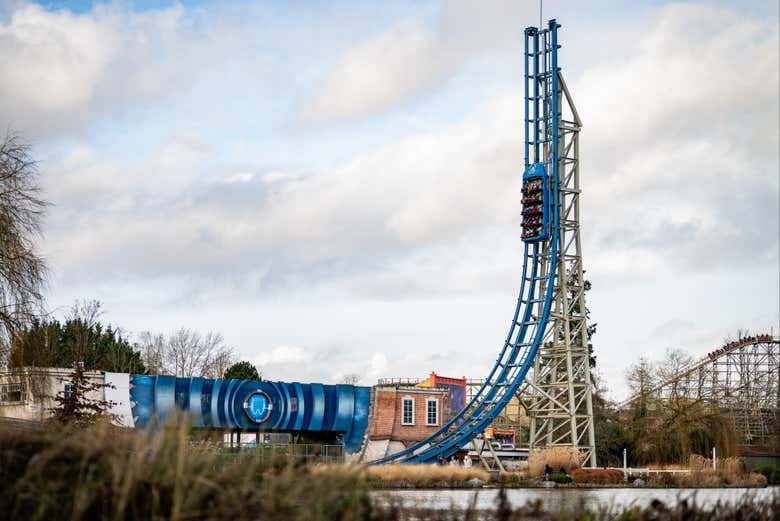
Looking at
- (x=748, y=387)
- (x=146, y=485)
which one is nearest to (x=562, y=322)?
(x=748, y=387)

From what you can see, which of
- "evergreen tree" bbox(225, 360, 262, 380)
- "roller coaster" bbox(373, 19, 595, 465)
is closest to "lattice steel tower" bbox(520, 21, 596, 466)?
"roller coaster" bbox(373, 19, 595, 465)

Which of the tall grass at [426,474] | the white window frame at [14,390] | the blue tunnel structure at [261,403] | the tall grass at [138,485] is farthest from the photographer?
the blue tunnel structure at [261,403]

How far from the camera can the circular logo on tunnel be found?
55.6m

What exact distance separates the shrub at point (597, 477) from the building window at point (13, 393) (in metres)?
28.9

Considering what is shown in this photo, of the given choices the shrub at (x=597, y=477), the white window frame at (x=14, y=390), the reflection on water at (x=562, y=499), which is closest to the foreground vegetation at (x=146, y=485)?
the reflection on water at (x=562, y=499)

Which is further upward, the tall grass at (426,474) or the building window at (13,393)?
the building window at (13,393)

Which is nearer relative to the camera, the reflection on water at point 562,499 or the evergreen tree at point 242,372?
the reflection on water at point 562,499

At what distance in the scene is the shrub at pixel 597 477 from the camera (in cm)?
4934

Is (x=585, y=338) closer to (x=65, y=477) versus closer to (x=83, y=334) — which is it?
(x=83, y=334)

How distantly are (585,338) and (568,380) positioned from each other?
8.48ft

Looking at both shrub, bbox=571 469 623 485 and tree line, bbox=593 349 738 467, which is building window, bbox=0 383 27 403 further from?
tree line, bbox=593 349 738 467

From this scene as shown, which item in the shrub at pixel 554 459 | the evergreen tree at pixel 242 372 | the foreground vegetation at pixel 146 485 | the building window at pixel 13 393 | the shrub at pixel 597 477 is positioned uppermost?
the evergreen tree at pixel 242 372

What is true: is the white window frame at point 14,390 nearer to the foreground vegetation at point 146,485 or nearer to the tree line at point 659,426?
the foreground vegetation at point 146,485

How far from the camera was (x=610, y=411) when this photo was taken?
7031 centimetres
